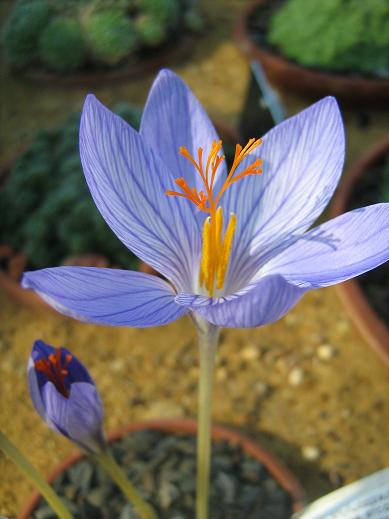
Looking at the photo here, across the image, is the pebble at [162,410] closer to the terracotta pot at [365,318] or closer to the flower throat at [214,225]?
the terracotta pot at [365,318]

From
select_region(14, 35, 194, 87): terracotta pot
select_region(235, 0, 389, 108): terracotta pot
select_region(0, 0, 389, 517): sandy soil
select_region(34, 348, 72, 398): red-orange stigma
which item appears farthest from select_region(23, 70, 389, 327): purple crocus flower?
select_region(14, 35, 194, 87): terracotta pot

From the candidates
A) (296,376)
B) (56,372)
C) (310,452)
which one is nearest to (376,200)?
(296,376)

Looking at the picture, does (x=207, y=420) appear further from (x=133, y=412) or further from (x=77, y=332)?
(x=77, y=332)

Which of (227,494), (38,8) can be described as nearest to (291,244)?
(227,494)

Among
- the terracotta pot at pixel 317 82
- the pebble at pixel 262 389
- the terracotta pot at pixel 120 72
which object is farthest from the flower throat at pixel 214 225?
the terracotta pot at pixel 120 72

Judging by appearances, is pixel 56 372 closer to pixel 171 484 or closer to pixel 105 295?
pixel 105 295

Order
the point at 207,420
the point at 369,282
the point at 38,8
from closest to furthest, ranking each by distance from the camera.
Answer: the point at 207,420
the point at 369,282
the point at 38,8

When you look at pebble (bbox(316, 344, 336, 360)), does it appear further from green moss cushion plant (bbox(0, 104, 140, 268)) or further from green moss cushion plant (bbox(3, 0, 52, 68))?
green moss cushion plant (bbox(3, 0, 52, 68))
